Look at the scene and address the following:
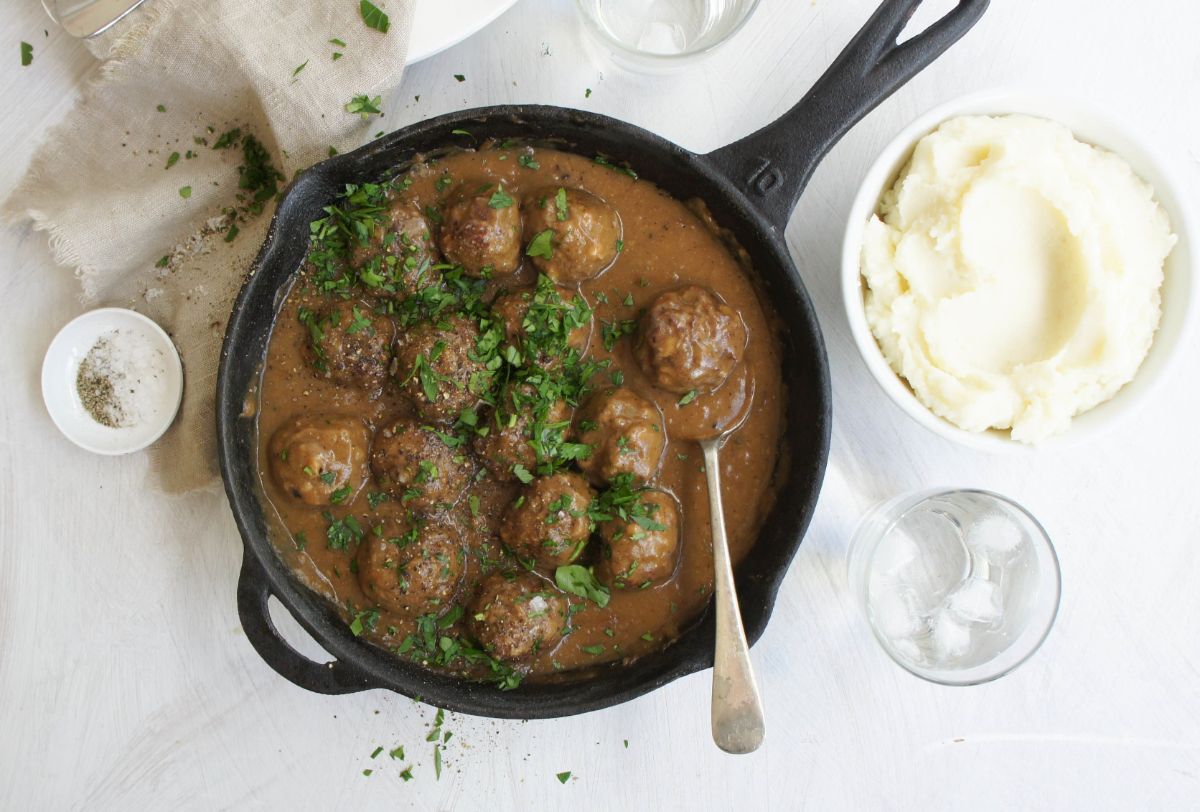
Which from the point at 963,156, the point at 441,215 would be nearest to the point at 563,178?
the point at 441,215

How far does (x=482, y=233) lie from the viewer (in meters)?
2.94

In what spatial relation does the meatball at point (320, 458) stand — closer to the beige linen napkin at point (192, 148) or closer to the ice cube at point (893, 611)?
the beige linen napkin at point (192, 148)

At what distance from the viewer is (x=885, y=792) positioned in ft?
12.0

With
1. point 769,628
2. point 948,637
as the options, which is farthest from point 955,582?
point 769,628

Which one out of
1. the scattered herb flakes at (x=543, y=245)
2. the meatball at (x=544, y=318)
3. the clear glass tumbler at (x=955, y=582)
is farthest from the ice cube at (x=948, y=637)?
the scattered herb flakes at (x=543, y=245)

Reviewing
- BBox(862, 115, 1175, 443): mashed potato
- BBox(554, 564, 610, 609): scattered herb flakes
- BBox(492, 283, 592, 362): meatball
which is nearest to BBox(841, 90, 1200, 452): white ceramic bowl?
BBox(862, 115, 1175, 443): mashed potato

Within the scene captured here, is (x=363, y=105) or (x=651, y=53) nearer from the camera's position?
(x=363, y=105)

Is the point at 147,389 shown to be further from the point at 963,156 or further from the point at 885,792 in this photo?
the point at 885,792

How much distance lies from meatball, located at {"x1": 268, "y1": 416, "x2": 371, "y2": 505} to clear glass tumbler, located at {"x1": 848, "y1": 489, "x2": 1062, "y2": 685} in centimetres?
199

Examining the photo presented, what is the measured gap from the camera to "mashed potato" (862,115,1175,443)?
9.51ft

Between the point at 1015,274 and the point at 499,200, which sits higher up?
the point at 499,200

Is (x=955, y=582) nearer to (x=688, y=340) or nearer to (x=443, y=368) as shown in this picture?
(x=688, y=340)

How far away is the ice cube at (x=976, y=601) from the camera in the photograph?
346 centimetres

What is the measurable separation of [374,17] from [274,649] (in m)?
2.27
